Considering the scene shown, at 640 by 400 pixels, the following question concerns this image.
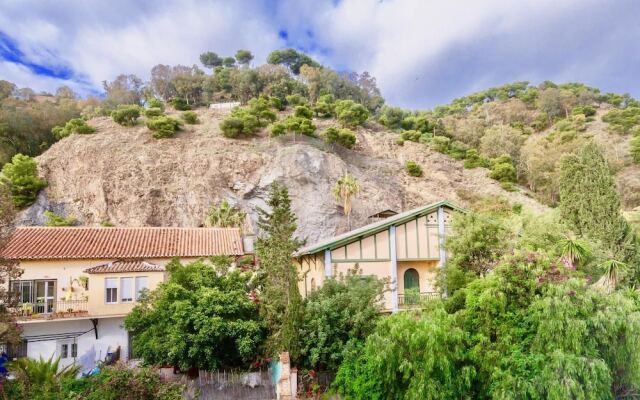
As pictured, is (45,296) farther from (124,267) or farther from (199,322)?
(199,322)

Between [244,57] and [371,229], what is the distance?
7465 centimetres

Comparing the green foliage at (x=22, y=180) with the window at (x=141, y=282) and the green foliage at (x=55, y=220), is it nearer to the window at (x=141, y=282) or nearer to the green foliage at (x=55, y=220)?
the green foliage at (x=55, y=220)

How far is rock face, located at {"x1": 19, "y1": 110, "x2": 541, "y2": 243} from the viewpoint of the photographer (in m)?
38.0

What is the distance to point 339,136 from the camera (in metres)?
48.0

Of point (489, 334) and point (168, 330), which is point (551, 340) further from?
point (168, 330)

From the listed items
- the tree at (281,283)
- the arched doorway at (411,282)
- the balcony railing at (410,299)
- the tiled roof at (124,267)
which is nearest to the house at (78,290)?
the tiled roof at (124,267)

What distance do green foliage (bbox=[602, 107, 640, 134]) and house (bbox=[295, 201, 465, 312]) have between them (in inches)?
2005

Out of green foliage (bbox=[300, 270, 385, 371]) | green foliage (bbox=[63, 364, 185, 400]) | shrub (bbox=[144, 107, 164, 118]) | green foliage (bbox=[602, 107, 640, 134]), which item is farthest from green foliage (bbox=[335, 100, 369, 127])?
green foliage (bbox=[63, 364, 185, 400])

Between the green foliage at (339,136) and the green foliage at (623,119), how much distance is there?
37.5 meters

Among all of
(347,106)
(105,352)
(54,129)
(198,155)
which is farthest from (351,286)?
(54,129)

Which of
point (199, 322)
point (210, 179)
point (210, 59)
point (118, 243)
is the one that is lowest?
point (199, 322)

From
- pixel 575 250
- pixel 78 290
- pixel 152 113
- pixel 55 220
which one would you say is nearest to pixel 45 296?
pixel 78 290

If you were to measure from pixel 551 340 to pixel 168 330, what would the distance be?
37.6ft

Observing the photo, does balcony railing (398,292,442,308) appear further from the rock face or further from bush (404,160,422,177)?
bush (404,160,422,177)
